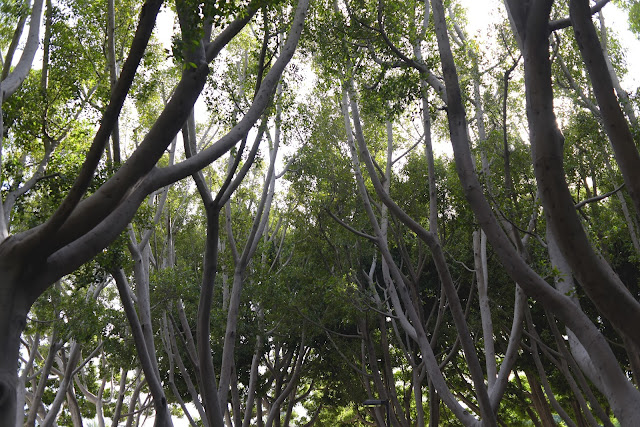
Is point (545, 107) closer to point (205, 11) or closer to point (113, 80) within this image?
point (205, 11)

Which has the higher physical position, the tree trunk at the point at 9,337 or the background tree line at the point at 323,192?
the background tree line at the point at 323,192

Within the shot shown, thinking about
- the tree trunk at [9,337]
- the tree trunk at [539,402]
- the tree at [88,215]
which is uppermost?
the tree at [88,215]

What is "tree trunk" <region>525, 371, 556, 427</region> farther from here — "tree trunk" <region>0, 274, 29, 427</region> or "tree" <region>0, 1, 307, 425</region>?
"tree trunk" <region>0, 274, 29, 427</region>

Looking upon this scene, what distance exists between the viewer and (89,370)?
20.0 meters

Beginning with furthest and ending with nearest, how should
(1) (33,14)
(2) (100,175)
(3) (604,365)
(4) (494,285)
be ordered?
1. (4) (494,285)
2. (1) (33,14)
3. (2) (100,175)
4. (3) (604,365)

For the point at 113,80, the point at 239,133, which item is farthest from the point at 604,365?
the point at 113,80

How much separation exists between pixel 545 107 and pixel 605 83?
427mm

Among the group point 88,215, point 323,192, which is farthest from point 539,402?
point 88,215

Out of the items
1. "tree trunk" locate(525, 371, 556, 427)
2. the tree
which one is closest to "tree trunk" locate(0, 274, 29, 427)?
the tree

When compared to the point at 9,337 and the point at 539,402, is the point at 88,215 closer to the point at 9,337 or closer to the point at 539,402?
the point at 9,337

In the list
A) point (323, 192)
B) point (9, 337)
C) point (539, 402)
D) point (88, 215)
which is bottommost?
point (539, 402)

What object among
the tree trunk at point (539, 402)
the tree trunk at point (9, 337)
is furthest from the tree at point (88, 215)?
the tree trunk at point (539, 402)

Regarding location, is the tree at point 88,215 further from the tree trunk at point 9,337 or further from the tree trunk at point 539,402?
the tree trunk at point 539,402

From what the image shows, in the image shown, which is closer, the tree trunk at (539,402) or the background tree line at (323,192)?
the background tree line at (323,192)
